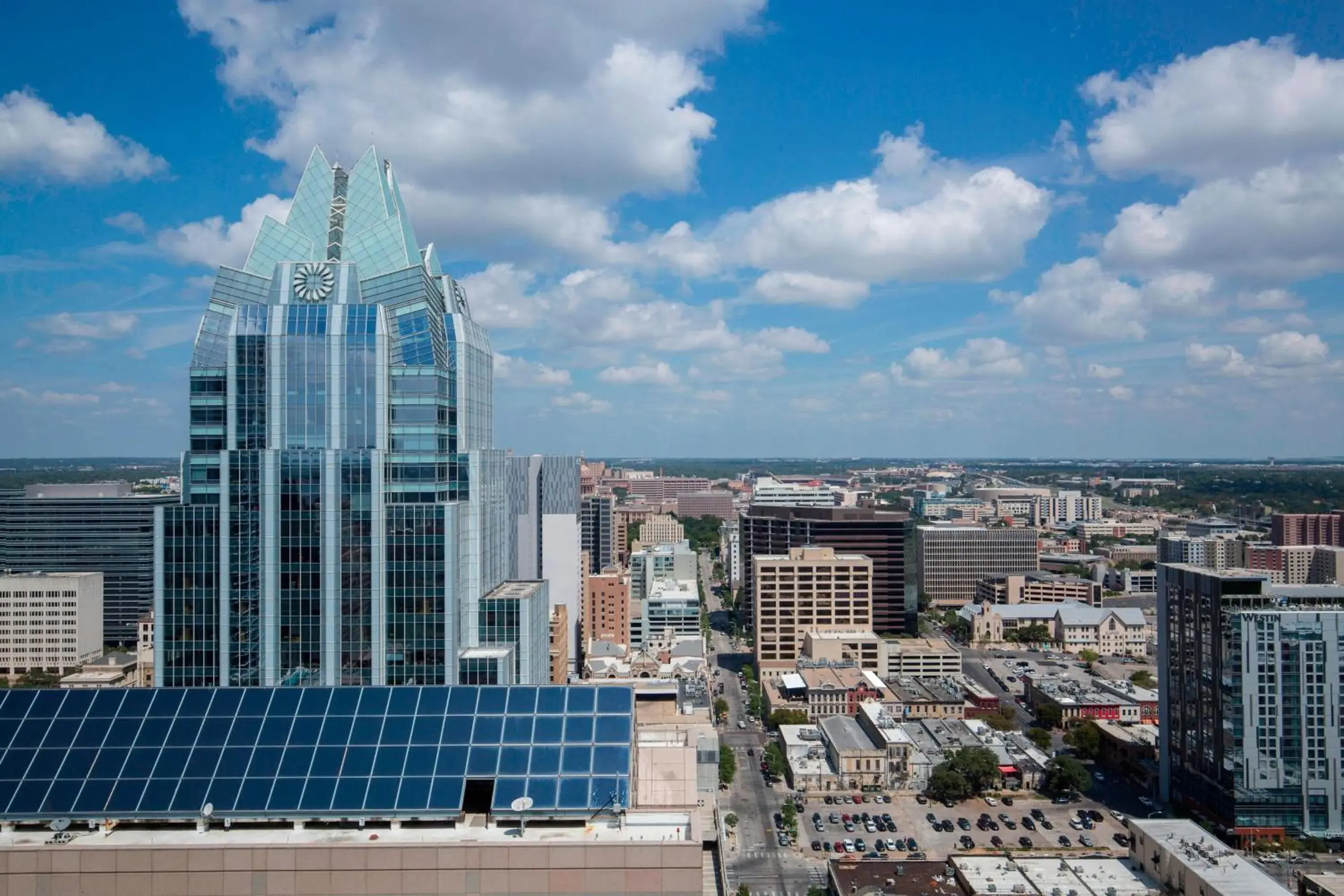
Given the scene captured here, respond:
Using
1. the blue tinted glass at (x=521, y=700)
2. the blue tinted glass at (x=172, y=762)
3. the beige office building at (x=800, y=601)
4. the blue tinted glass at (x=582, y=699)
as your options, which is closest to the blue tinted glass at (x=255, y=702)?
the blue tinted glass at (x=172, y=762)

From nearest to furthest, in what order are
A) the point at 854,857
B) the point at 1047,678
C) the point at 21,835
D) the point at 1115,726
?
the point at 21,835, the point at 854,857, the point at 1115,726, the point at 1047,678

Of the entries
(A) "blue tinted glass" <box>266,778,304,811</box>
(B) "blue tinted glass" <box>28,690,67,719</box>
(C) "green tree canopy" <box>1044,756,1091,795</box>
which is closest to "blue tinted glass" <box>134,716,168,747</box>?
(B) "blue tinted glass" <box>28,690,67,719</box>

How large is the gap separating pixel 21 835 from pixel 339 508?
2194 centimetres

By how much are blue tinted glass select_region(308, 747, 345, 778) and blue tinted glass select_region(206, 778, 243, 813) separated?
110 cm

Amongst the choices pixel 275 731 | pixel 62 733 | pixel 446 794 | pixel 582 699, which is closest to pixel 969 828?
pixel 582 699

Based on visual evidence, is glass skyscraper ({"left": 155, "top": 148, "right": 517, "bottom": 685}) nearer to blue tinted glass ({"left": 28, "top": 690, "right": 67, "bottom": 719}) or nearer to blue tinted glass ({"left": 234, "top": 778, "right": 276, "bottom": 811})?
blue tinted glass ({"left": 28, "top": 690, "right": 67, "bottom": 719})

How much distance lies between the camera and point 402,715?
52.3 ft

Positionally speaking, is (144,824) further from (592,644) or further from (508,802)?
(592,644)

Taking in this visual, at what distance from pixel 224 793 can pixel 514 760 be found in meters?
4.49

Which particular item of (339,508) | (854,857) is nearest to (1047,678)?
(854,857)

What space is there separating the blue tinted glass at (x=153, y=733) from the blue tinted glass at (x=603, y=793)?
7211 millimetres

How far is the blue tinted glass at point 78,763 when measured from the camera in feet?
49.2

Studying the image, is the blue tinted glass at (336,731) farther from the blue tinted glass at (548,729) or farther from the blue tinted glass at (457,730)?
the blue tinted glass at (548,729)

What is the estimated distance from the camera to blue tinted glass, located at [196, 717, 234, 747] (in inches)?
612
